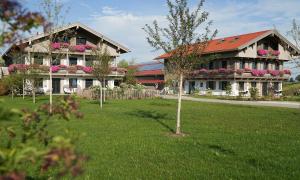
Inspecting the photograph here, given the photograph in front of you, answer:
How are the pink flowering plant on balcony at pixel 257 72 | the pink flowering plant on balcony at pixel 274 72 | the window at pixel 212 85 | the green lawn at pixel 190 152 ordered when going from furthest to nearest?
the window at pixel 212 85 → the pink flowering plant on balcony at pixel 274 72 → the pink flowering plant on balcony at pixel 257 72 → the green lawn at pixel 190 152

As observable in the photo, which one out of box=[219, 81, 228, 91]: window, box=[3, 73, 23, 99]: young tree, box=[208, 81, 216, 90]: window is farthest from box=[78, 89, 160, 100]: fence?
box=[208, 81, 216, 90]: window

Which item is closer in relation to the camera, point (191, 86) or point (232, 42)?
point (232, 42)

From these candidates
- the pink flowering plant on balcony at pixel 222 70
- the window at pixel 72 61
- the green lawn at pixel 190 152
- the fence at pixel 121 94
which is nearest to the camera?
the green lawn at pixel 190 152

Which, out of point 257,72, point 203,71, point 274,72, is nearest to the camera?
point 257,72

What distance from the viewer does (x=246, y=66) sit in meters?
50.2

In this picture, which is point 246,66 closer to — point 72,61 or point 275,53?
point 275,53

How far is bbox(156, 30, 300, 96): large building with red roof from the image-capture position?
4847 centimetres

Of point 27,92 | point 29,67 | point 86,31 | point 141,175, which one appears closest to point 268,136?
point 141,175

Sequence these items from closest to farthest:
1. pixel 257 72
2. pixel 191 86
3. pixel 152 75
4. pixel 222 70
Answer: pixel 222 70 → pixel 257 72 → pixel 191 86 → pixel 152 75

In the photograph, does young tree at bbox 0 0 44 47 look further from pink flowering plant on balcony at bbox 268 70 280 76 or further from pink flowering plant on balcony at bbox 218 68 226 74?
pink flowering plant on balcony at bbox 268 70 280 76

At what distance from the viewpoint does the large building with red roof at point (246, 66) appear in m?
48.5

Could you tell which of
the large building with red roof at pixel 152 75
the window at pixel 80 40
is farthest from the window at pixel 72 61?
the large building with red roof at pixel 152 75

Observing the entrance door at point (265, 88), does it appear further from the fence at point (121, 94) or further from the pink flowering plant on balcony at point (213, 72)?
the fence at point (121, 94)

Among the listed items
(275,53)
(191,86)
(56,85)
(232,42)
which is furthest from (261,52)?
(56,85)
